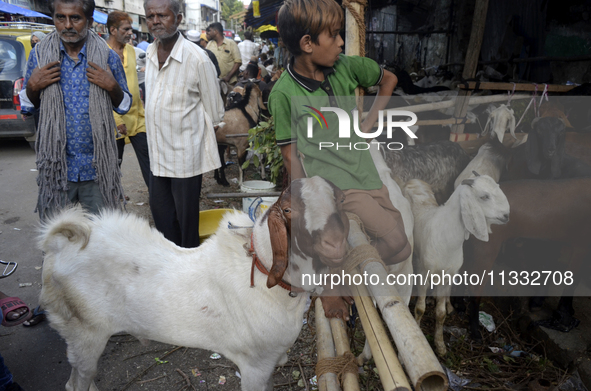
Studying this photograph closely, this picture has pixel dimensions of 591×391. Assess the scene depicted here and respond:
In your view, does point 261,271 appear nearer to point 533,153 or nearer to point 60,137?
point 60,137

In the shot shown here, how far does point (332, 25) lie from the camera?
1.95 m

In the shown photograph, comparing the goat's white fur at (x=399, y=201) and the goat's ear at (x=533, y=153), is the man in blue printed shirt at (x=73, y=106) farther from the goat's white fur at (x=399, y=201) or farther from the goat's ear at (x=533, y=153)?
the goat's ear at (x=533, y=153)

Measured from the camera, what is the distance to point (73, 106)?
272cm

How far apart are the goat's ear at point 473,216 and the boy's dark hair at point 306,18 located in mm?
1405

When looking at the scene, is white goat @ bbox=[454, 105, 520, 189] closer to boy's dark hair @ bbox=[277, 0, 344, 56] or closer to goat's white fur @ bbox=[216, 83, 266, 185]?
boy's dark hair @ bbox=[277, 0, 344, 56]

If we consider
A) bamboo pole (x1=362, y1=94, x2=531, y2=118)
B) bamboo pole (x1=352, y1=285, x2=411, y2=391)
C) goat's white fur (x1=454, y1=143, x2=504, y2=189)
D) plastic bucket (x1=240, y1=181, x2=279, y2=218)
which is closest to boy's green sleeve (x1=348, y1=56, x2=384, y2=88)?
bamboo pole (x1=362, y1=94, x2=531, y2=118)

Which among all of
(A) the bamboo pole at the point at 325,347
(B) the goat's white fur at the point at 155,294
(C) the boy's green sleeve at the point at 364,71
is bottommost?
(A) the bamboo pole at the point at 325,347

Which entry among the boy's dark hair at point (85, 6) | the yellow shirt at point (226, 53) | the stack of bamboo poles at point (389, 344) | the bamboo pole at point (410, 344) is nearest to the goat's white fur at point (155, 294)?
the stack of bamboo poles at point (389, 344)

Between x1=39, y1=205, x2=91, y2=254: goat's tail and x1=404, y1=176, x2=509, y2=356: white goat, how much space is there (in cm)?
210

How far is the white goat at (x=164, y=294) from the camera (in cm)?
191

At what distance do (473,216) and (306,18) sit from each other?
1.65m

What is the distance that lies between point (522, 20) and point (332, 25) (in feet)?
10.4

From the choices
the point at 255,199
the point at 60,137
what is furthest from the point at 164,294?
the point at 255,199

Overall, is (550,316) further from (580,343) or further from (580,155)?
(580,155)
